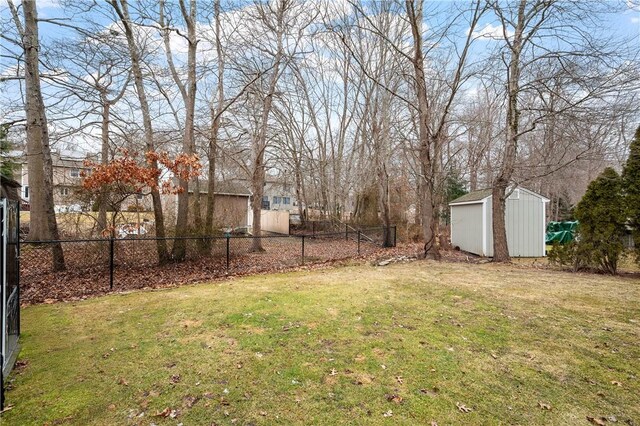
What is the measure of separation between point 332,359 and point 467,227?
474 inches

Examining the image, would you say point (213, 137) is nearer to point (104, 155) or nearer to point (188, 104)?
point (188, 104)

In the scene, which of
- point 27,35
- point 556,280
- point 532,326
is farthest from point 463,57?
point 27,35

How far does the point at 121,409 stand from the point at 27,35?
7.75 m

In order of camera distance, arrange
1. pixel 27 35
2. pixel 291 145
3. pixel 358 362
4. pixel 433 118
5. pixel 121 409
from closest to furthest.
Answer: pixel 121 409 < pixel 358 362 < pixel 27 35 < pixel 433 118 < pixel 291 145

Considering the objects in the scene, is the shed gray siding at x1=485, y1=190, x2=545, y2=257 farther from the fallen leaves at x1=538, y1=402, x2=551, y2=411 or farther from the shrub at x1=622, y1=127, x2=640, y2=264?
the fallen leaves at x1=538, y1=402, x2=551, y2=411

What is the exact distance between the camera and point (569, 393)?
2555 mm

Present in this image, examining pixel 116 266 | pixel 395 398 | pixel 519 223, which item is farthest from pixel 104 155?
pixel 519 223

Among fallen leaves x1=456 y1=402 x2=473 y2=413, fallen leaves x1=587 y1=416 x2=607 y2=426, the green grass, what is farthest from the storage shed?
fallen leaves x1=456 y1=402 x2=473 y2=413

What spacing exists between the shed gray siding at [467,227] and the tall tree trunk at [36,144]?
12.8 m

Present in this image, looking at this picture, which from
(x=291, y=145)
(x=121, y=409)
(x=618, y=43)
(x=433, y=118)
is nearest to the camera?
(x=121, y=409)

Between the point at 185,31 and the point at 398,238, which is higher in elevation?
the point at 185,31

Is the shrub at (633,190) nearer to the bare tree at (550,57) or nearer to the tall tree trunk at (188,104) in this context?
the bare tree at (550,57)

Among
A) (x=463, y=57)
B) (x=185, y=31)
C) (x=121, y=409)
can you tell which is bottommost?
(x=121, y=409)

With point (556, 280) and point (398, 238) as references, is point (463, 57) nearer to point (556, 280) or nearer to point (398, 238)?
point (556, 280)
